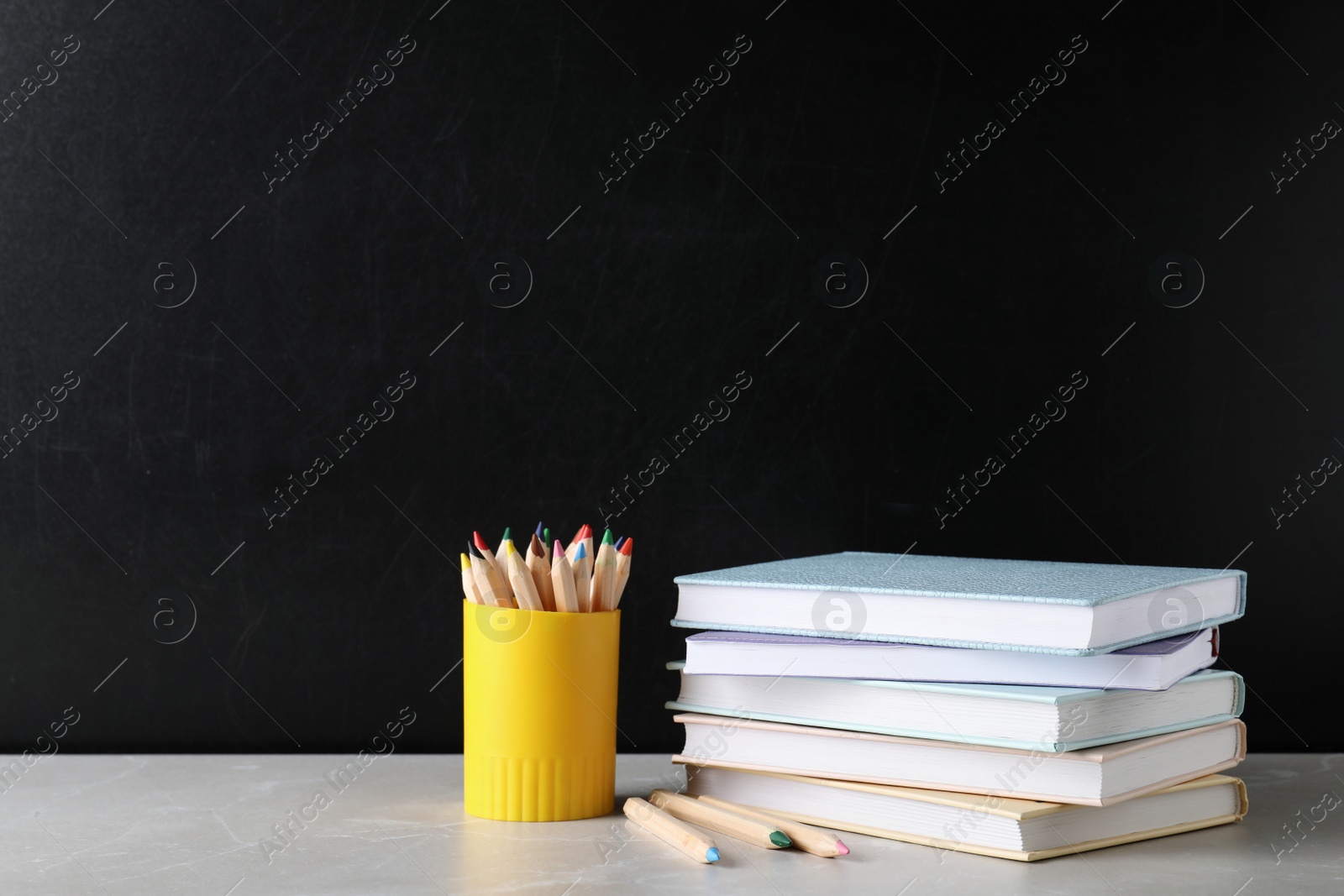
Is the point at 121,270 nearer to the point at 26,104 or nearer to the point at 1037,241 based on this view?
the point at 26,104

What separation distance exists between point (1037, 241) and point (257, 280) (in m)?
0.78

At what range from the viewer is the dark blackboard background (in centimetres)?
123

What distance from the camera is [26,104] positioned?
1.22 m

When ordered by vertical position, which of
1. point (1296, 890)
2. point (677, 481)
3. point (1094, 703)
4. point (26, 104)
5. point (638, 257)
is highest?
point (26, 104)

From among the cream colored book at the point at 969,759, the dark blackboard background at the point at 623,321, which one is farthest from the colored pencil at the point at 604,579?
the dark blackboard background at the point at 623,321

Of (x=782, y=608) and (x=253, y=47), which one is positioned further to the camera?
(x=253, y=47)

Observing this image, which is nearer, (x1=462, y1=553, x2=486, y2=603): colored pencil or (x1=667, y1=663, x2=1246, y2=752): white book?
(x1=667, y1=663, x2=1246, y2=752): white book

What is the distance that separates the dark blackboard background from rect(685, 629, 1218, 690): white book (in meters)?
0.26

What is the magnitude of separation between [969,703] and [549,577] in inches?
13.4

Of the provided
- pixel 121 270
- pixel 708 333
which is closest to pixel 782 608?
pixel 708 333

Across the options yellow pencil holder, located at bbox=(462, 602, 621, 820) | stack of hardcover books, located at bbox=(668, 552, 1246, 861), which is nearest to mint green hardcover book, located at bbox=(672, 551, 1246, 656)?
stack of hardcover books, located at bbox=(668, 552, 1246, 861)

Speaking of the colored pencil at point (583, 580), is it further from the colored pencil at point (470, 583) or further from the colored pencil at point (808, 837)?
the colored pencil at point (808, 837)

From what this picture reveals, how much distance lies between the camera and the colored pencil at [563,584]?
987mm

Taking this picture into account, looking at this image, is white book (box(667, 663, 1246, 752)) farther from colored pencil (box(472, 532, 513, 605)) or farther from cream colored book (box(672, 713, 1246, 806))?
colored pencil (box(472, 532, 513, 605))
